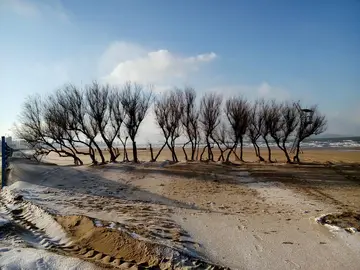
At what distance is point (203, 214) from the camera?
33.7 feet

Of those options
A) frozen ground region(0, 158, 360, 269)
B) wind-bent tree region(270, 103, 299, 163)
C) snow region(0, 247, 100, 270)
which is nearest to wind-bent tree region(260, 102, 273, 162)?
wind-bent tree region(270, 103, 299, 163)

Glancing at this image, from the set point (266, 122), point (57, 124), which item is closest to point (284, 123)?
point (266, 122)

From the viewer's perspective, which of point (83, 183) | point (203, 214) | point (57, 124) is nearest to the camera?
point (203, 214)

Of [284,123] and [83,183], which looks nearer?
[83,183]

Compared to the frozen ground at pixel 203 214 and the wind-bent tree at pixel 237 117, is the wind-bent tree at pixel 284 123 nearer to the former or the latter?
the wind-bent tree at pixel 237 117

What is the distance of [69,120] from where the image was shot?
27.5m

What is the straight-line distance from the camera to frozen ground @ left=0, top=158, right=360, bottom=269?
20.8 feet

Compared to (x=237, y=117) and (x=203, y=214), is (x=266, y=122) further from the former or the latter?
(x=203, y=214)

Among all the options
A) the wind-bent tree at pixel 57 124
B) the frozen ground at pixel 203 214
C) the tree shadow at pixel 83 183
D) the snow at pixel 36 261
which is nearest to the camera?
the snow at pixel 36 261

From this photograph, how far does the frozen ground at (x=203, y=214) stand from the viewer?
634 centimetres

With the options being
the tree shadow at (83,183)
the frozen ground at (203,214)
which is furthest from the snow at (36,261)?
the tree shadow at (83,183)

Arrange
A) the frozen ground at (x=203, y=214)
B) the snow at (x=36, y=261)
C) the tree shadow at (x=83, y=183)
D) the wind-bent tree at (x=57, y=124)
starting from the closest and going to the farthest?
the snow at (x=36, y=261) → the frozen ground at (x=203, y=214) → the tree shadow at (x=83, y=183) → the wind-bent tree at (x=57, y=124)

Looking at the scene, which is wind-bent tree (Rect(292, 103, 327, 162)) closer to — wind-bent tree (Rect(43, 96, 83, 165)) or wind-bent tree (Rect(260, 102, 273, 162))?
wind-bent tree (Rect(260, 102, 273, 162))

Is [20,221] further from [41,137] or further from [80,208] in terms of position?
[41,137]
